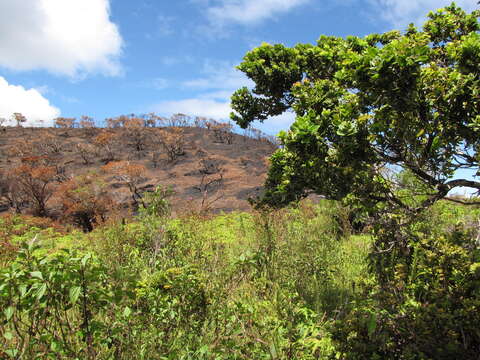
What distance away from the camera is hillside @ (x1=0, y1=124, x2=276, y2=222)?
26.3 m

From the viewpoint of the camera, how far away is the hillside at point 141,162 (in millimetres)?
26314

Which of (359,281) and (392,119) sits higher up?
(392,119)

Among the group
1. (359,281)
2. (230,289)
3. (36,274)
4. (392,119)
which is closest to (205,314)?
(230,289)

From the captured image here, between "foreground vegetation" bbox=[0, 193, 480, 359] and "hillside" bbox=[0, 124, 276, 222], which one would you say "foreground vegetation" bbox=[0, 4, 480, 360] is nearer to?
"foreground vegetation" bbox=[0, 193, 480, 359]

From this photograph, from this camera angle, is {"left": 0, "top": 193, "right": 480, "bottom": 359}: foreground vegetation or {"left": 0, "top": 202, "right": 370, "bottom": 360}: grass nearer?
{"left": 0, "top": 193, "right": 480, "bottom": 359}: foreground vegetation

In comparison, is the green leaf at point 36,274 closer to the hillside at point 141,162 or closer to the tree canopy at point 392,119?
the tree canopy at point 392,119

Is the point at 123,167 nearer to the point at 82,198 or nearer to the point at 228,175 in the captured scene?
the point at 82,198

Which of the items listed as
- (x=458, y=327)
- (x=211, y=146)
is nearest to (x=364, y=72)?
(x=458, y=327)

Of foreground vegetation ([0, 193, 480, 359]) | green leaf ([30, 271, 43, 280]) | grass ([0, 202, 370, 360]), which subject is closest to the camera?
green leaf ([30, 271, 43, 280])

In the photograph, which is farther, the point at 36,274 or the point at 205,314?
the point at 205,314

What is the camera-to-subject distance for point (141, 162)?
39875 mm

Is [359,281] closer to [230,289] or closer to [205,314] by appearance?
[230,289]

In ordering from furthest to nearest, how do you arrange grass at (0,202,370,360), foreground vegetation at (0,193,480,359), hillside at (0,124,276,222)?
1. hillside at (0,124,276,222)
2. grass at (0,202,370,360)
3. foreground vegetation at (0,193,480,359)

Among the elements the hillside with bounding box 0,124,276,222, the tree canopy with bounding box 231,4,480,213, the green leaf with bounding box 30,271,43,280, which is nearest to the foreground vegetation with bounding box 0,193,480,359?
the green leaf with bounding box 30,271,43,280
